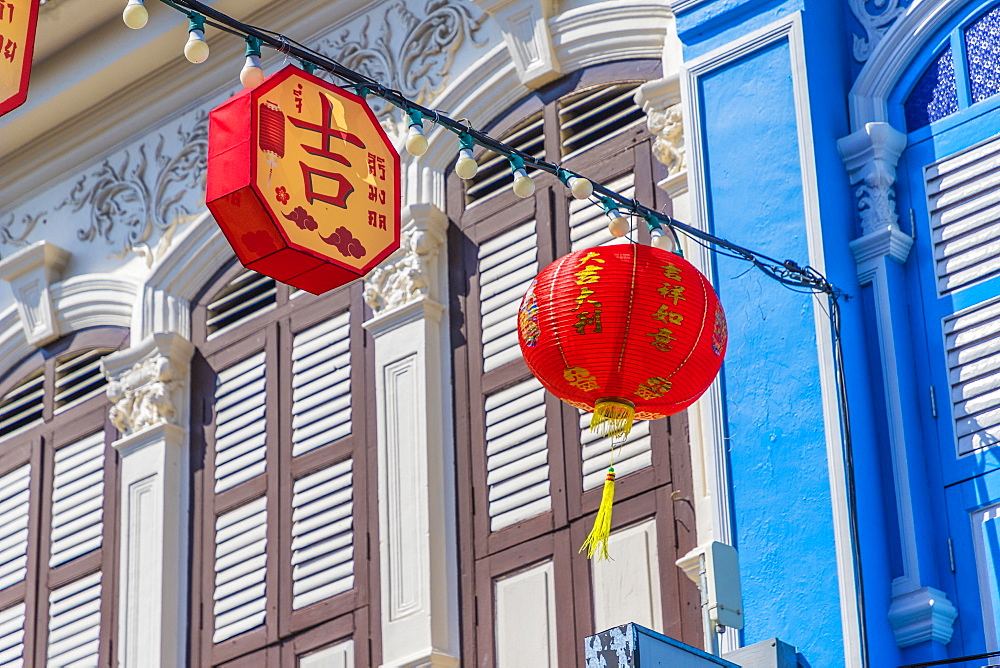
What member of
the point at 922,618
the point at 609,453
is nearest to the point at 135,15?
the point at 922,618

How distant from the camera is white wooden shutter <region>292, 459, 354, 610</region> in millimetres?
10398

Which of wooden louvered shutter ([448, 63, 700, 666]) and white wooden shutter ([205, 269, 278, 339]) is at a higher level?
white wooden shutter ([205, 269, 278, 339])

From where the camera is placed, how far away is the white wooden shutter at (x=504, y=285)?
10156 millimetres

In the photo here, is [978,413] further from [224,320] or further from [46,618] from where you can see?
[46,618]

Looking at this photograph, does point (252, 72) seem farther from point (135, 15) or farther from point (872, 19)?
point (872, 19)

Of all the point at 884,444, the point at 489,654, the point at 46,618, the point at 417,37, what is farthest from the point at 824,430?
the point at 46,618

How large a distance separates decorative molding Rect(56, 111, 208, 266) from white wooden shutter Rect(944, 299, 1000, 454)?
519 centimetres

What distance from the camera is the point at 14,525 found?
12281 mm

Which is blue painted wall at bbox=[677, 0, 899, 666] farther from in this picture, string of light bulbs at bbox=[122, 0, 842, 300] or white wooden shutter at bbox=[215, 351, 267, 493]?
white wooden shutter at bbox=[215, 351, 267, 493]

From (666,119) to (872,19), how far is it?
1.08 m

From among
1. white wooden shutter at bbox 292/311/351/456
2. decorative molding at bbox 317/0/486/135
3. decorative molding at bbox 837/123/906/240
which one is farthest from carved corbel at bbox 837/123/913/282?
white wooden shutter at bbox 292/311/351/456

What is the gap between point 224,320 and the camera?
11.7 m

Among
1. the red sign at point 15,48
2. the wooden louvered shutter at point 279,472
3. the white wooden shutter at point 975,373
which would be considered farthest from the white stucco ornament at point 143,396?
the red sign at point 15,48

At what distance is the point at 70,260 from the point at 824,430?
602cm
